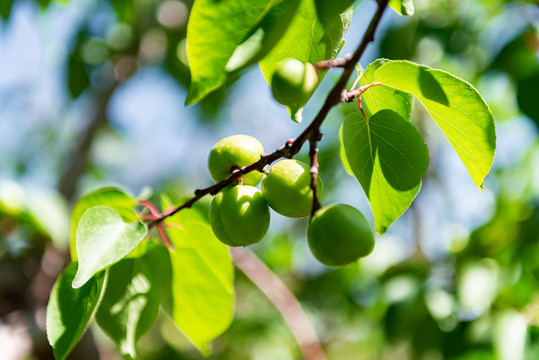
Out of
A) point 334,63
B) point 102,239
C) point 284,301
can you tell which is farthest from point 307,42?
point 284,301

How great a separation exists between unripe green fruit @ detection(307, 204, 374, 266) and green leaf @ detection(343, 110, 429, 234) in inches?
5.0

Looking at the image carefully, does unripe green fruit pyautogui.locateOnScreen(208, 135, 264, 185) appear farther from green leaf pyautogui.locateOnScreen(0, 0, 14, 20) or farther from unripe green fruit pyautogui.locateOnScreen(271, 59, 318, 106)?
green leaf pyautogui.locateOnScreen(0, 0, 14, 20)

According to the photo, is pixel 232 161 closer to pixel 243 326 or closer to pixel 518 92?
pixel 518 92

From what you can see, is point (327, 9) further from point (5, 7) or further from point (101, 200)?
point (5, 7)

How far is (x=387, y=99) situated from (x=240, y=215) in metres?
0.35

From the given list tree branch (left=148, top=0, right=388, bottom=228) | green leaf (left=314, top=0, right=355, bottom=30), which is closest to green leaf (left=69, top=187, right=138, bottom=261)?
tree branch (left=148, top=0, right=388, bottom=228)

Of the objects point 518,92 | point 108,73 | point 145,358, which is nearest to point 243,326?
point 145,358

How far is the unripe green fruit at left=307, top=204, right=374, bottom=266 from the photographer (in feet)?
2.34

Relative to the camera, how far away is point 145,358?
9.84 ft

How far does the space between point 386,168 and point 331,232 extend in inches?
7.9

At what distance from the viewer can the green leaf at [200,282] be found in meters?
1.04

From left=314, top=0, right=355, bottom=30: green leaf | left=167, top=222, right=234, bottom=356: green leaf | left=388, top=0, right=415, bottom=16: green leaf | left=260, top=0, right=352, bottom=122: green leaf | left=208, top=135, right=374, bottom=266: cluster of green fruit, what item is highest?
left=314, top=0, right=355, bottom=30: green leaf

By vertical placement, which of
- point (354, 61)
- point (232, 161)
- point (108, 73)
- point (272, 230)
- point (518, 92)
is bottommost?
point (272, 230)

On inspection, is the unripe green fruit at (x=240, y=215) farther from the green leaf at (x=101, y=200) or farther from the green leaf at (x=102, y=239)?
the green leaf at (x=101, y=200)
